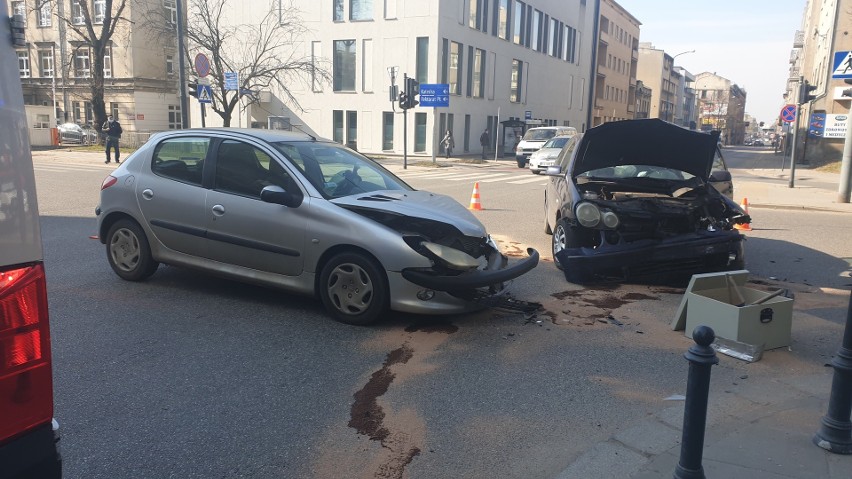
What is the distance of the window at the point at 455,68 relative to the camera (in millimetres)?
40875

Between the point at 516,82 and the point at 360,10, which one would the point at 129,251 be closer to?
the point at 360,10

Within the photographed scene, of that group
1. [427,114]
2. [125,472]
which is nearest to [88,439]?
[125,472]

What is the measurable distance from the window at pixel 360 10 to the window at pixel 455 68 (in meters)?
5.56

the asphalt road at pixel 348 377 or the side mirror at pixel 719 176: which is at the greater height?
the side mirror at pixel 719 176

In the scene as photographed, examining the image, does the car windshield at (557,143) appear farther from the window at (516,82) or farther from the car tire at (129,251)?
the window at (516,82)

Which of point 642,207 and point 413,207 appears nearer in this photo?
point 413,207

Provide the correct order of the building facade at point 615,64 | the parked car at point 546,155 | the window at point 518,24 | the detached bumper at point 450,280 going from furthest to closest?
the building facade at point 615,64
the window at point 518,24
the parked car at point 546,155
the detached bumper at point 450,280

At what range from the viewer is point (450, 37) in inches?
1583

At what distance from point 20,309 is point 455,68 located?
4091 cm

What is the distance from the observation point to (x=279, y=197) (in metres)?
5.77

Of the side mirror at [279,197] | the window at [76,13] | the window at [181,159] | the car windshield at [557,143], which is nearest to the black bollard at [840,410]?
the side mirror at [279,197]

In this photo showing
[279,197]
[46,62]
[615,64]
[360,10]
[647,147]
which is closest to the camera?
[279,197]

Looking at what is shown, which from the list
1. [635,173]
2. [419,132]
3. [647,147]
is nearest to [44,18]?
[419,132]

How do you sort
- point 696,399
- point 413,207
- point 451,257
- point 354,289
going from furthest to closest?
1. point 413,207
2. point 354,289
3. point 451,257
4. point 696,399
